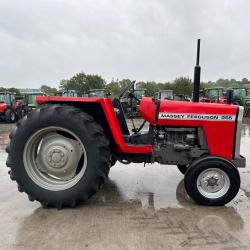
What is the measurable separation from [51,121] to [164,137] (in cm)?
149

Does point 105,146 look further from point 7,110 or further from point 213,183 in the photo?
point 7,110

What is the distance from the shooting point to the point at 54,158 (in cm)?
440

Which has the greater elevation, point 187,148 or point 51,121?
point 51,121

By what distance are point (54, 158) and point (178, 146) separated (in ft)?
5.14

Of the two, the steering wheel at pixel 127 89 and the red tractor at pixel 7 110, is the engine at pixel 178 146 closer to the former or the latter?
the steering wheel at pixel 127 89

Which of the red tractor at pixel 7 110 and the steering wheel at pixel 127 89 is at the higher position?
the steering wheel at pixel 127 89

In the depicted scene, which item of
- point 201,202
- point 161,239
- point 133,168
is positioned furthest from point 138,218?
point 133,168

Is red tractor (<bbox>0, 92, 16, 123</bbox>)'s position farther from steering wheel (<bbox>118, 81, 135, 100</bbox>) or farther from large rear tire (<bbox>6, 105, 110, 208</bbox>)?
large rear tire (<bbox>6, 105, 110, 208</bbox>)

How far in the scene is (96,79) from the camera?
52.1 metres

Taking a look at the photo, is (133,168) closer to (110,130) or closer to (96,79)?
(110,130)

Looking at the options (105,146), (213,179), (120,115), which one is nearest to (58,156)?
(105,146)

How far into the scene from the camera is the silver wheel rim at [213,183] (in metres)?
4.34

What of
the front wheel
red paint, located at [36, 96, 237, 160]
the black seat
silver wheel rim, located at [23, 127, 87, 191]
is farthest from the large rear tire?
the front wheel

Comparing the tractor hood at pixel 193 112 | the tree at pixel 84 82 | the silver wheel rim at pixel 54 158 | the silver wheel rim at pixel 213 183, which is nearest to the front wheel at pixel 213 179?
the silver wheel rim at pixel 213 183
